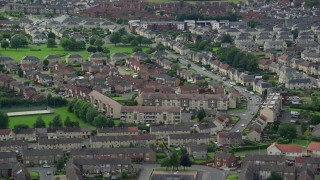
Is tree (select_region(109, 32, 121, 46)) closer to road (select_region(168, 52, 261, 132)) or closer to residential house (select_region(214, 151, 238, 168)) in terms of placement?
road (select_region(168, 52, 261, 132))

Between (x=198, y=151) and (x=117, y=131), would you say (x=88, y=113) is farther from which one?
(x=198, y=151)

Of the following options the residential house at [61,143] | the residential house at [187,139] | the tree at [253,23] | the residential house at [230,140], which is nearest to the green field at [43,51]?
the tree at [253,23]

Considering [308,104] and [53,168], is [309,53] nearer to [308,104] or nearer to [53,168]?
[308,104]

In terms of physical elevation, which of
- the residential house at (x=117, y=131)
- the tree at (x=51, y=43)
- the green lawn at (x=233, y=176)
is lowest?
the green lawn at (x=233, y=176)

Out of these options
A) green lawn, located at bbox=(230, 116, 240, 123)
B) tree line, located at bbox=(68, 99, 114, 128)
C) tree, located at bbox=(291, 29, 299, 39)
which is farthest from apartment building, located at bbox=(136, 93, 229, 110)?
tree, located at bbox=(291, 29, 299, 39)

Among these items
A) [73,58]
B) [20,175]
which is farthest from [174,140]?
[73,58]

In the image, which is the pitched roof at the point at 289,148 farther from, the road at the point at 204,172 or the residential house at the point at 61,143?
the residential house at the point at 61,143
